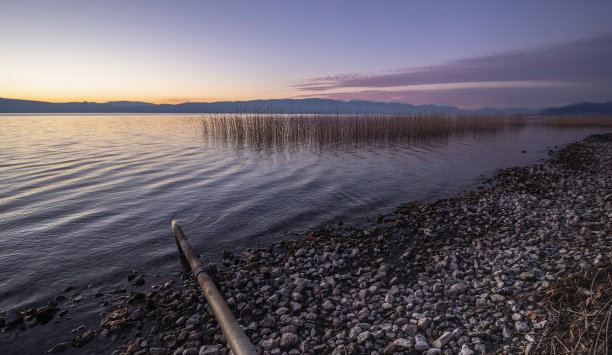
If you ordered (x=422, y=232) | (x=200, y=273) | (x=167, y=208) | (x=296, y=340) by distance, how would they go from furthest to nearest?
(x=167, y=208), (x=422, y=232), (x=200, y=273), (x=296, y=340)

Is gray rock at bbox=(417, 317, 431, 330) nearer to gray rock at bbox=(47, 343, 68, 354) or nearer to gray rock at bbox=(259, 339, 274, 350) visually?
gray rock at bbox=(259, 339, 274, 350)

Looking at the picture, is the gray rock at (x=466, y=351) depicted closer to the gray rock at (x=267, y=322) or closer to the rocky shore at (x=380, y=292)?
the rocky shore at (x=380, y=292)

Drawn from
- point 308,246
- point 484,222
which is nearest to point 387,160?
point 484,222

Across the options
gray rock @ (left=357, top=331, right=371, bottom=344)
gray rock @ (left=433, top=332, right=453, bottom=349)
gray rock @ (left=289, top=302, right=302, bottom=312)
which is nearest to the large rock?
gray rock @ (left=433, top=332, right=453, bottom=349)

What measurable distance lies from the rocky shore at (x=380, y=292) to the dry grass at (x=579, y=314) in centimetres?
15

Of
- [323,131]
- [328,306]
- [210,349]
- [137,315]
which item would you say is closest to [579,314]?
[328,306]

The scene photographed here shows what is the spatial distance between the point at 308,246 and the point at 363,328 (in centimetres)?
341

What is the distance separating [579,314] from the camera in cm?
380

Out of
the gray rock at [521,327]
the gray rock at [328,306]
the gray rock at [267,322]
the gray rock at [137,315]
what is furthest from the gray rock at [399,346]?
the gray rock at [137,315]

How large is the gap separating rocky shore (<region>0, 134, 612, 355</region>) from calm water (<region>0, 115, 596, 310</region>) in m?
1.33

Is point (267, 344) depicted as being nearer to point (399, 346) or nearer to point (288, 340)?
point (288, 340)

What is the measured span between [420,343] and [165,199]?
11702mm

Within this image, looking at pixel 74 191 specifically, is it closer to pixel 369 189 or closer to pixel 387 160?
pixel 369 189

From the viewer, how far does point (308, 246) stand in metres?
7.63
